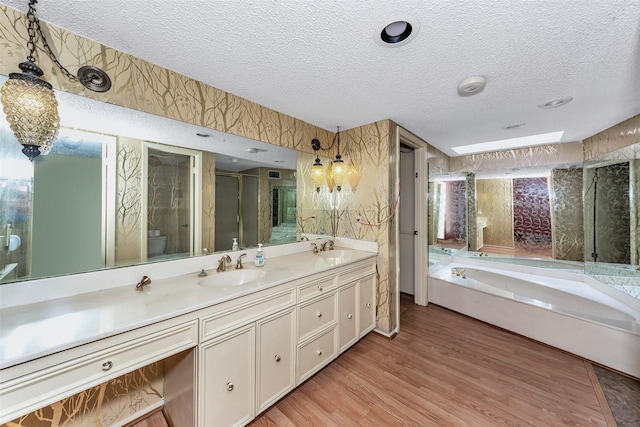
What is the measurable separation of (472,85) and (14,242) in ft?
9.17

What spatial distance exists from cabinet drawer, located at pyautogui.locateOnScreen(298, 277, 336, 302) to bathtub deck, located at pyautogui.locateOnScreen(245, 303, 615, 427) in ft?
2.22

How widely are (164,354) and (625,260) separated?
413 centimetres

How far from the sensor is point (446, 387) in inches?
67.4

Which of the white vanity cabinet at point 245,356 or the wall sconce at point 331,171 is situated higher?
the wall sconce at point 331,171

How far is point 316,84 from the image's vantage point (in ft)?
5.52

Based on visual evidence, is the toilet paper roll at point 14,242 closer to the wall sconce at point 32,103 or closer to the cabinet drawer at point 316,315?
the wall sconce at point 32,103

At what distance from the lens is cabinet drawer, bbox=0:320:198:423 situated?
2.42ft

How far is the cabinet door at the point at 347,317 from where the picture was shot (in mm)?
1999

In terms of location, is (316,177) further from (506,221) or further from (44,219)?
(506,221)

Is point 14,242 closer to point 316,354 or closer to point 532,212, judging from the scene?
point 316,354

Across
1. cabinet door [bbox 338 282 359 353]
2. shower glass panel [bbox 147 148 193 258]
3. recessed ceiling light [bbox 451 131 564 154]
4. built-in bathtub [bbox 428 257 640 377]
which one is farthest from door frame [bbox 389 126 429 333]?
shower glass panel [bbox 147 148 193 258]

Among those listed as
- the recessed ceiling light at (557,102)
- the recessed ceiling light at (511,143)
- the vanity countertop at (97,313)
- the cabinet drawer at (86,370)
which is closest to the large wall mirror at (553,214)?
the recessed ceiling light at (511,143)

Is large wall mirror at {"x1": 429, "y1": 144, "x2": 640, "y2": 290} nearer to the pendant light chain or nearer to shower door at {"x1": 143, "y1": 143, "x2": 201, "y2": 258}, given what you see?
shower door at {"x1": 143, "y1": 143, "x2": 201, "y2": 258}

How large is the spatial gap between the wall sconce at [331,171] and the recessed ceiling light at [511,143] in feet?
6.47
